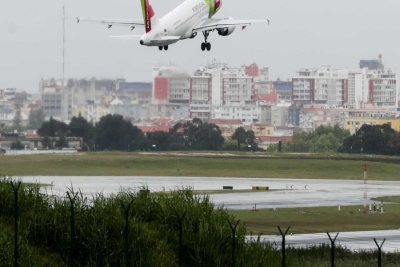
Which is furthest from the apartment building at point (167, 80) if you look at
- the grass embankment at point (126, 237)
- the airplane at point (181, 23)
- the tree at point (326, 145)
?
the grass embankment at point (126, 237)

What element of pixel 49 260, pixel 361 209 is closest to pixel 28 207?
pixel 49 260

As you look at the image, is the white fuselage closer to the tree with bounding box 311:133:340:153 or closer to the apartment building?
the apartment building

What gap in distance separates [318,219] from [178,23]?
862 inches

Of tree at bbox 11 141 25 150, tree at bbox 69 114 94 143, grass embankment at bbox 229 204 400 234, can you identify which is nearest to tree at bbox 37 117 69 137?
tree at bbox 69 114 94 143

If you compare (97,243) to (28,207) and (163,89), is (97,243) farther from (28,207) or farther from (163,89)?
(163,89)

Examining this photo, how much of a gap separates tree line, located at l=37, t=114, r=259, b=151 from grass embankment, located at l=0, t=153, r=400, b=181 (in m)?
27.6

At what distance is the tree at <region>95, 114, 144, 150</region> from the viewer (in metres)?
145

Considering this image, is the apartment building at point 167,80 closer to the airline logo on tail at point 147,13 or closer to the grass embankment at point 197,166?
the grass embankment at point 197,166

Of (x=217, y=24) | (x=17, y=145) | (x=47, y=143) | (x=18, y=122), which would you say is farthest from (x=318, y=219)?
(x=18, y=122)

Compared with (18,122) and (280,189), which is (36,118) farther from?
(280,189)

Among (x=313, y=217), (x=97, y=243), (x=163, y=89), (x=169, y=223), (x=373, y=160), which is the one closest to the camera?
(x=97, y=243)

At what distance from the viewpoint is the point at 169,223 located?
31.7m

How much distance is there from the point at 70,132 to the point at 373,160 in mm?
49664

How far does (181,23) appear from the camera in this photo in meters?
77.6
